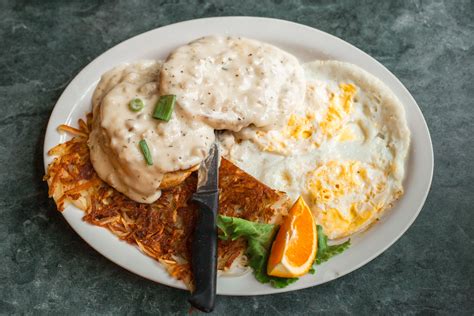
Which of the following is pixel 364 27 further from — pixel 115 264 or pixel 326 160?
pixel 115 264

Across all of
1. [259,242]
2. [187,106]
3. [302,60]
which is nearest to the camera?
[259,242]

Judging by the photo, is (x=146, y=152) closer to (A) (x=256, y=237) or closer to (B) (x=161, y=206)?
(B) (x=161, y=206)

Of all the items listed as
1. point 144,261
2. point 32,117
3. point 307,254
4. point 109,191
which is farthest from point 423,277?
point 32,117

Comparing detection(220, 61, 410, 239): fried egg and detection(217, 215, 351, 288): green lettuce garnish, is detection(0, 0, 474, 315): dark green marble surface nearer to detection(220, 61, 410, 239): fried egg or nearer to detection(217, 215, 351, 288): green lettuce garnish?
detection(217, 215, 351, 288): green lettuce garnish

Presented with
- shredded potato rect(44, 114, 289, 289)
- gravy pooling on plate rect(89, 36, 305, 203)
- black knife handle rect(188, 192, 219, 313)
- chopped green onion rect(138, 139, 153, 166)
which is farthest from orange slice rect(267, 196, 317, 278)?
chopped green onion rect(138, 139, 153, 166)

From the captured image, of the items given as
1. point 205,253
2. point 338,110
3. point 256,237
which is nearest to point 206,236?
point 205,253
